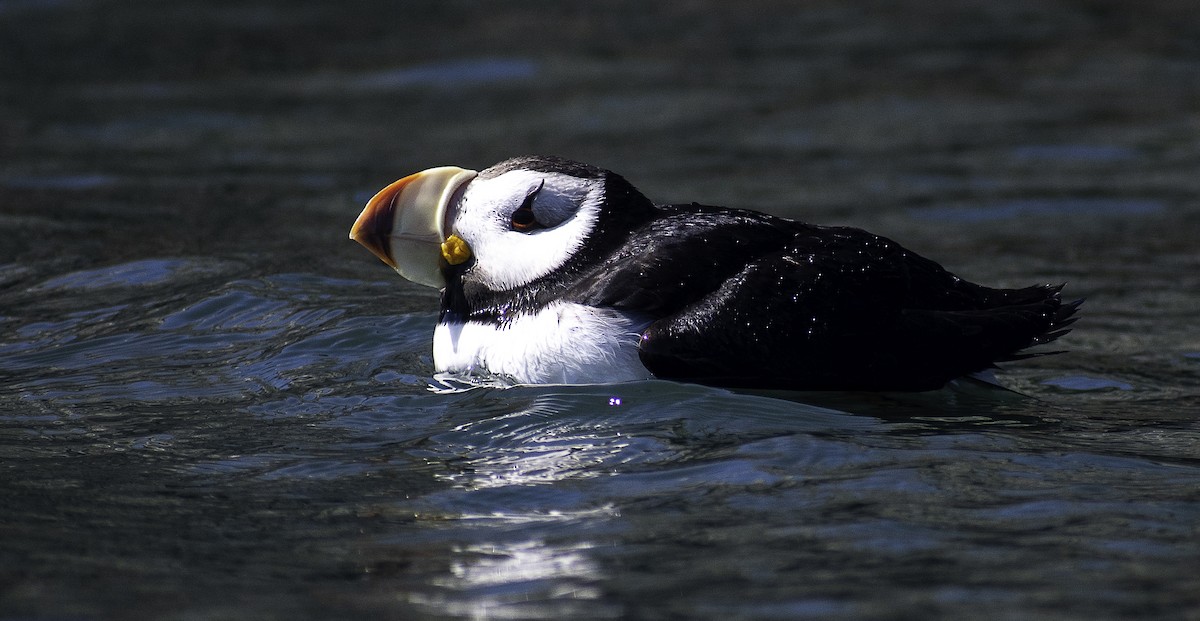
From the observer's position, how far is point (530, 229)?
14.7 ft

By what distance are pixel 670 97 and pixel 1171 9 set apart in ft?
11.9

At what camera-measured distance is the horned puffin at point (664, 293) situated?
4.16 m

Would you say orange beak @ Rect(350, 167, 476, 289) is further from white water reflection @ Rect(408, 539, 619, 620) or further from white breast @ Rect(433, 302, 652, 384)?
white water reflection @ Rect(408, 539, 619, 620)

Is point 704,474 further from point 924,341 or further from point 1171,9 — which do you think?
point 1171,9

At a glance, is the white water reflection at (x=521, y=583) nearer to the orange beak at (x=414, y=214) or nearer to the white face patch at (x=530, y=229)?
the white face patch at (x=530, y=229)

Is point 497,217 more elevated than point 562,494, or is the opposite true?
point 497,217

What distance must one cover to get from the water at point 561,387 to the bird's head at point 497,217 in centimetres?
39

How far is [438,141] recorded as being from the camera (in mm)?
8938

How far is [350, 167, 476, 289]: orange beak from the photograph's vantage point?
179 inches

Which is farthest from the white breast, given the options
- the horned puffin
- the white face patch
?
the white face patch

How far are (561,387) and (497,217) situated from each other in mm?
542

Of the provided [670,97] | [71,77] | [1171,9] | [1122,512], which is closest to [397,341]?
[1122,512]

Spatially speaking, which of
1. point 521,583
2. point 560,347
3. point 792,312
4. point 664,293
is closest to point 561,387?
point 560,347

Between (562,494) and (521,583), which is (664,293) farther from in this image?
(521,583)
